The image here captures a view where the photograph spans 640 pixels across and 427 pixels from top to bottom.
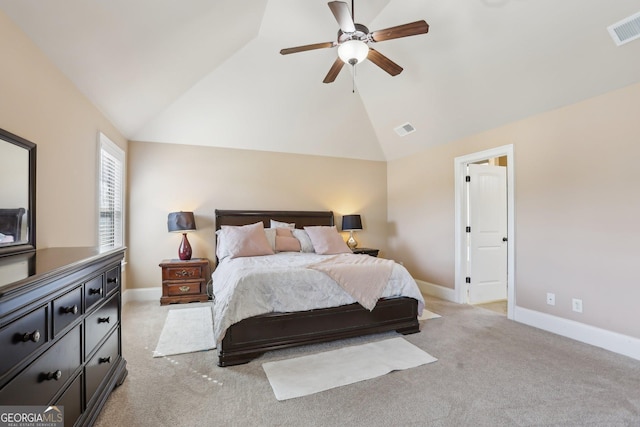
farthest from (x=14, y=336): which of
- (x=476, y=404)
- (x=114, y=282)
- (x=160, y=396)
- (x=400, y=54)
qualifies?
(x=400, y=54)

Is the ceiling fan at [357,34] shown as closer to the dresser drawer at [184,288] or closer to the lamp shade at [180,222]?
the lamp shade at [180,222]

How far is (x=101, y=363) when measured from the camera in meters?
1.86

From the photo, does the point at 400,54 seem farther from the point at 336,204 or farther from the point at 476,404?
the point at 476,404

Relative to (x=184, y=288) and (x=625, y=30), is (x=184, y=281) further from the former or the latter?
(x=625, y=30)

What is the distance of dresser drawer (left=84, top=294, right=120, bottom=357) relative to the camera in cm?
167

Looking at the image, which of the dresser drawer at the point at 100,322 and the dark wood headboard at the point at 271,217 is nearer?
the dresser drawer at the point at 100,322

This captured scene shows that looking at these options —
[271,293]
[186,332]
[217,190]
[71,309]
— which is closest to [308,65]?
[217,190]

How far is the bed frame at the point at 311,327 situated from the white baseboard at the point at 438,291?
61.1 inches

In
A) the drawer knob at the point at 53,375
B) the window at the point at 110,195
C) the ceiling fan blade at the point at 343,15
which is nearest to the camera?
the drawer knob at the point at 53,375

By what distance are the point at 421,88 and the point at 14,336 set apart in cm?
435

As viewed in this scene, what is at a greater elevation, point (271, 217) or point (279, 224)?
point (271, 217)

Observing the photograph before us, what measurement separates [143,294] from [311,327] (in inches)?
119

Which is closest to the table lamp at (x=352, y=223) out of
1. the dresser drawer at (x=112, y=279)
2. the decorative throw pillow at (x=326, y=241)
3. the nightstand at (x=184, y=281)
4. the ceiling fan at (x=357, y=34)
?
the decorative throw pillow at (x=326, y=241)

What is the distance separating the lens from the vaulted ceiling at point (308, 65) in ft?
7.77
